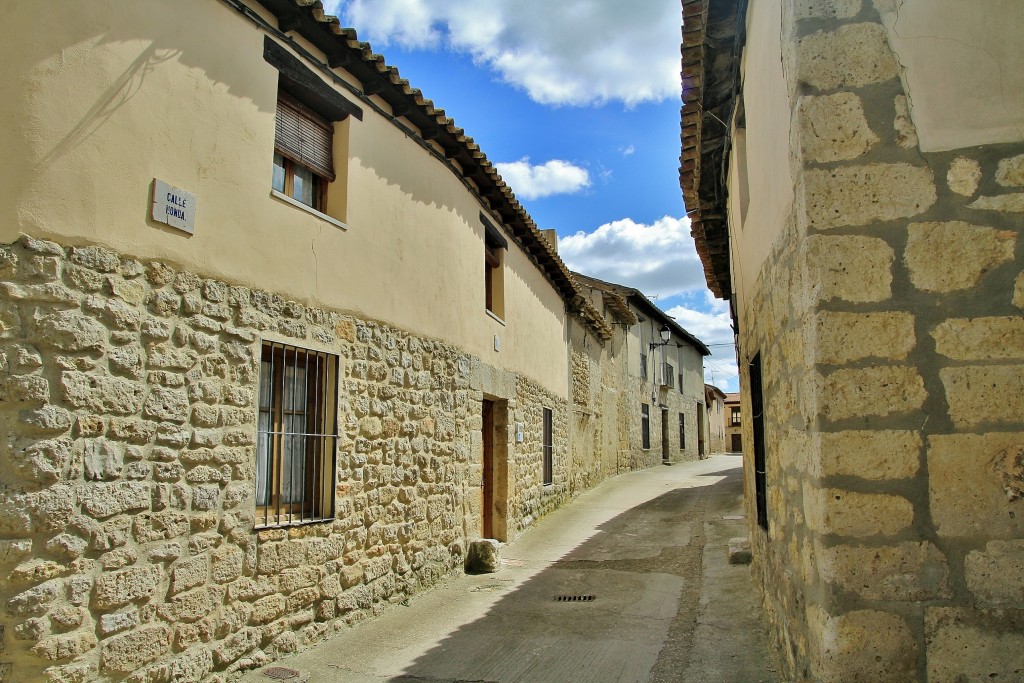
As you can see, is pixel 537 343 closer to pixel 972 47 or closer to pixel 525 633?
pixel 525 633

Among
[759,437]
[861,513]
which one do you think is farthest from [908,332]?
[759,437]

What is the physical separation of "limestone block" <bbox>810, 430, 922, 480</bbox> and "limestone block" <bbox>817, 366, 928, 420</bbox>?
8cm

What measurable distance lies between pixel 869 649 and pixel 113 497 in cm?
365

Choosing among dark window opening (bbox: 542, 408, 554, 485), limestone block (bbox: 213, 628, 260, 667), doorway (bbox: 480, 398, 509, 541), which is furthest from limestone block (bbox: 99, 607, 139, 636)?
dark window opening (bbox: 542, 408, 554, 485)

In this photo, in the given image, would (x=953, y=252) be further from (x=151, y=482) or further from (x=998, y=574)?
(x=151, y=482)

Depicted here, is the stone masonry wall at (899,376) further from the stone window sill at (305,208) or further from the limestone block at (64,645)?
the stone window sill at (305,208)

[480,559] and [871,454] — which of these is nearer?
[871,454]

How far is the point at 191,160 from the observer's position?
15.1 ft

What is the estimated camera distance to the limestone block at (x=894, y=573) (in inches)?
104

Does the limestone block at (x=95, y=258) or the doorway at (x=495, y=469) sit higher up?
the limestone block at (x=95, y=258)

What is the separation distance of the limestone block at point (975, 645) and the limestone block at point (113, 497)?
12.5 ft

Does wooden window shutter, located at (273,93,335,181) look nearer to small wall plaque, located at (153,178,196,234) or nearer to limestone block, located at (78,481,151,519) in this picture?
small wall plaque, located at (153,178,196,234)

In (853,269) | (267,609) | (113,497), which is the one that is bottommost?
(267,609)

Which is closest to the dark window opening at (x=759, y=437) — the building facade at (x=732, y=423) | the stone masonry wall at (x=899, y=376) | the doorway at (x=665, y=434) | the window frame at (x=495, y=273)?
the stone masonry wall at (x=899, y=376)
